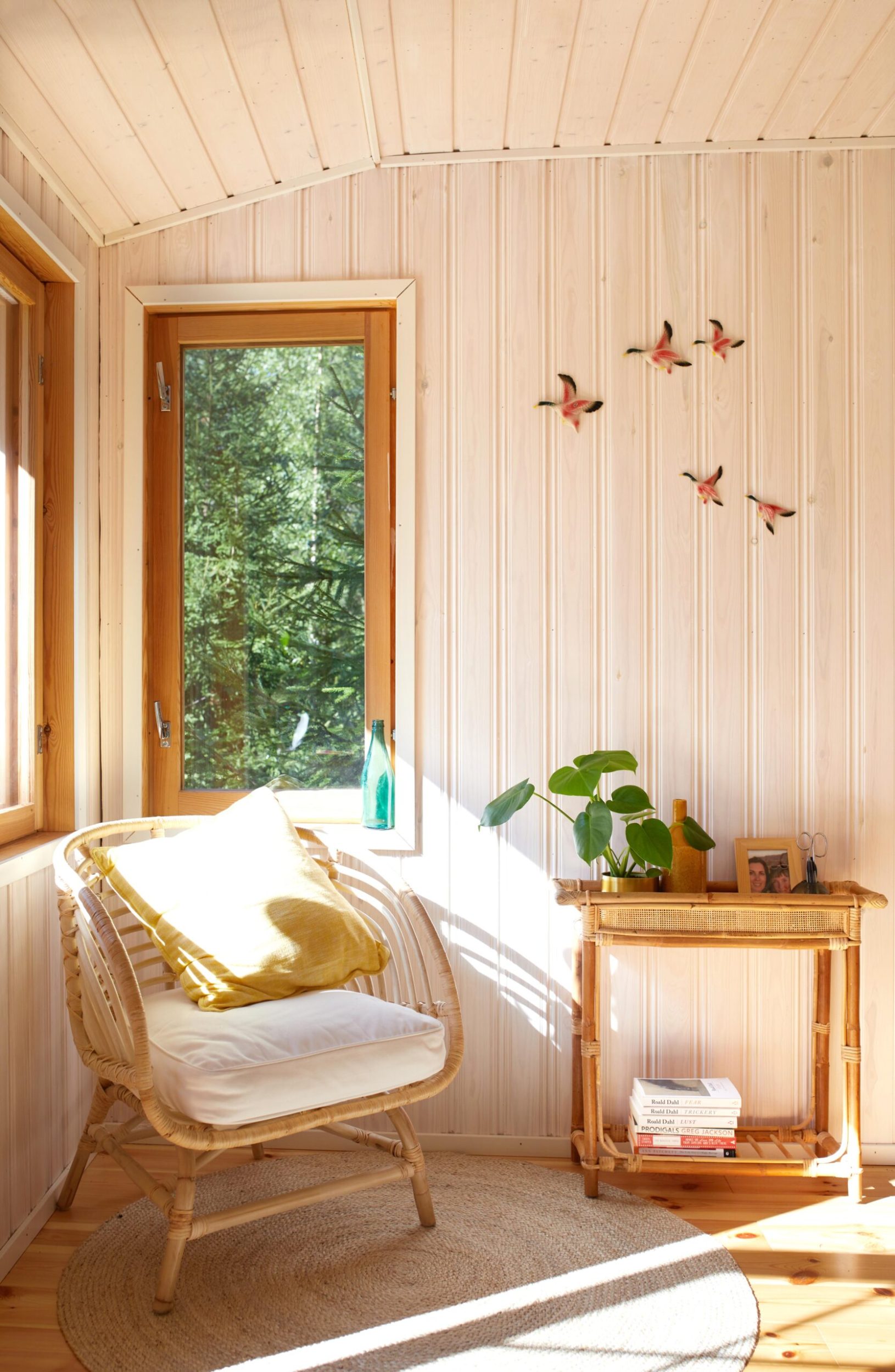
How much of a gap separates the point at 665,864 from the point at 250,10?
1837 millimetres

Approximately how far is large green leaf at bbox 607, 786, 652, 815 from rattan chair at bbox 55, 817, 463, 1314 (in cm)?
48

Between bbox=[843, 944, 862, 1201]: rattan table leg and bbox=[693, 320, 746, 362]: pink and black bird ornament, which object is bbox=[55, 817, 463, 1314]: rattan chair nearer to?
bbox=[843, 944, 862, 1201]: rattan table leg

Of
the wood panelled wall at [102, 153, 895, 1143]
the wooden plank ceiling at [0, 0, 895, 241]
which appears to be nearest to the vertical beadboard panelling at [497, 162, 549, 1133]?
the wood panelled wall at [102, 153, 895, 1143]

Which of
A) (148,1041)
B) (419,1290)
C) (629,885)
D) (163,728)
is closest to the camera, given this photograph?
(148,1041)

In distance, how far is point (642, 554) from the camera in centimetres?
243

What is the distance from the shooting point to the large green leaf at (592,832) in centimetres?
208

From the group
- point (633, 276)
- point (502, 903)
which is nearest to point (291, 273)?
point (633, 276)

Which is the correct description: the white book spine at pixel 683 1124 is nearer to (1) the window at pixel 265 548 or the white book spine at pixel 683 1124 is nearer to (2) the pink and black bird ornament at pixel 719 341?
(1) the window at pixel 265 548

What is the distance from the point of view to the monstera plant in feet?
6.86

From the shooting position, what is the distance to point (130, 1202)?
2119 millimetres

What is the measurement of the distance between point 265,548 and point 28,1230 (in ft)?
5.16

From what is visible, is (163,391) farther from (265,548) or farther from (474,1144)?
(474,1144)

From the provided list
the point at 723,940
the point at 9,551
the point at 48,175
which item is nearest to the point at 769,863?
the point at 723,940

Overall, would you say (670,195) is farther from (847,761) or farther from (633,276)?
(847,761)
